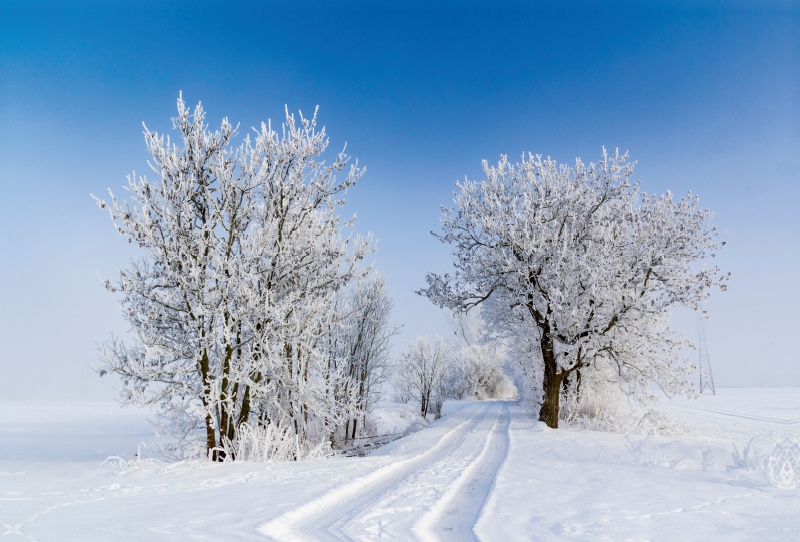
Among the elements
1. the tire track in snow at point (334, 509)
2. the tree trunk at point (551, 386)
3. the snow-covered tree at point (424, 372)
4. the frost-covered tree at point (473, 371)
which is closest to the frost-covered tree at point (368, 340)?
the tree trunk at point (551, 386)

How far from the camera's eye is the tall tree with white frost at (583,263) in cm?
1074

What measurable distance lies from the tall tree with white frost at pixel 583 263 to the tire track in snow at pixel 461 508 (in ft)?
20.1

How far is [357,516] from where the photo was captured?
11.2ft

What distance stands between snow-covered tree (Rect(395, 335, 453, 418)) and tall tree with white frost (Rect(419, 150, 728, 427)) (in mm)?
12273

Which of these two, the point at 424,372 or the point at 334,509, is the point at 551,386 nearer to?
the point at 334,509

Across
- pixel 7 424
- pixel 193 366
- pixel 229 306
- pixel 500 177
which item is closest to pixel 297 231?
pixel 229 306

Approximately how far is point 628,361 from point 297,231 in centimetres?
985

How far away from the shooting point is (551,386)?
1212 centimetres

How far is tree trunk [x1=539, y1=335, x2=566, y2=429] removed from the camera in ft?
38.9

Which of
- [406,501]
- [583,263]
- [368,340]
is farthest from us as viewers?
[368,340]

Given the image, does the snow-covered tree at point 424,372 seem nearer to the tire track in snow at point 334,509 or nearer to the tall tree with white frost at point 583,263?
the tall tree with white frost at point 583,263

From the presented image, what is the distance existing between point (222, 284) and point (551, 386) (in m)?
9.49

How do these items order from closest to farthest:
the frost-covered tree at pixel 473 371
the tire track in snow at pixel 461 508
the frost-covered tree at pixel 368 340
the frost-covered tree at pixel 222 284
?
the tire track in snow at pixel 461 508
the frost-covered tree at pixel 222 284
the frost-covered tree at pixel 368 340
the frost-covered tree at pixel 473 371

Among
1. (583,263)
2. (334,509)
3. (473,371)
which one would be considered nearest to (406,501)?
(334,509)
